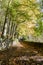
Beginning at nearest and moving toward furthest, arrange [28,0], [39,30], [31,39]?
1. [28,0]
2. [39,30]
3. [31,39]

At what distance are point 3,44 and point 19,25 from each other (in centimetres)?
181

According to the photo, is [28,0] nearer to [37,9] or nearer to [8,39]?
[37,9]

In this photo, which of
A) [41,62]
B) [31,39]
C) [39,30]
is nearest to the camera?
[41,62]

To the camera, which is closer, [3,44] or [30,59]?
[30,59]

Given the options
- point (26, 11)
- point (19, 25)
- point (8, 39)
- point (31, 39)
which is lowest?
point (31, 39)

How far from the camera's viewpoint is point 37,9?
13156 millimetres

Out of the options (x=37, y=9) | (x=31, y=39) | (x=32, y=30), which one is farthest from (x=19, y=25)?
(x=31, y=39)

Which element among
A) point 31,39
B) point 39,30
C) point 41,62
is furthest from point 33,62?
point 31,39

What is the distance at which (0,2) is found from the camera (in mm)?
13125

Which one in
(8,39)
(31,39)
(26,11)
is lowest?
(31,39)

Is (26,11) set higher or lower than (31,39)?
higher

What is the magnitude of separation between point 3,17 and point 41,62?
5.02 meters

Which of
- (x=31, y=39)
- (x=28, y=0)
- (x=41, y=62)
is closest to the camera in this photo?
(x=41, y=62)

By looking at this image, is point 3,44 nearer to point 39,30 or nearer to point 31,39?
point 39,30
